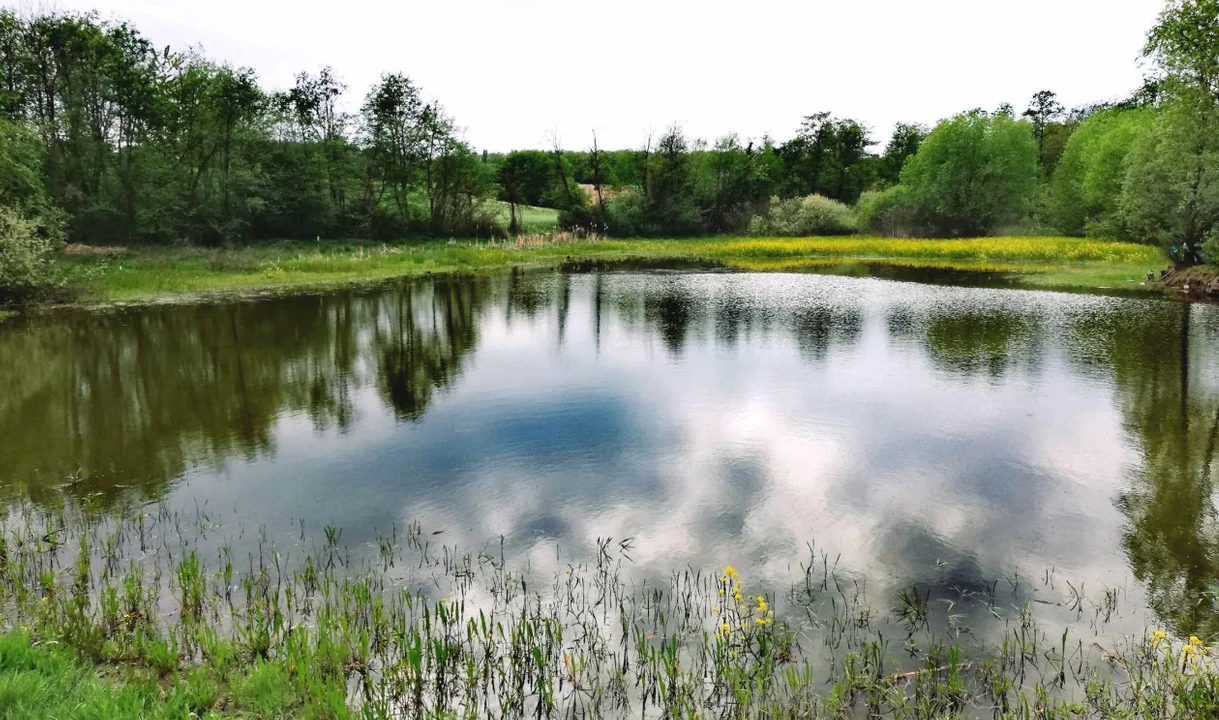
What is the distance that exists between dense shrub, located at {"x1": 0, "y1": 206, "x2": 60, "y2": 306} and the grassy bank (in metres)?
1.47

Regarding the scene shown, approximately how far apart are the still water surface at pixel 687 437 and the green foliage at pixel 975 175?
3700 centimetres

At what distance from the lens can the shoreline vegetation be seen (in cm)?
446

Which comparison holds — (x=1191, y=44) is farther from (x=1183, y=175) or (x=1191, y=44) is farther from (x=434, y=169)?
(x=434, y=169)

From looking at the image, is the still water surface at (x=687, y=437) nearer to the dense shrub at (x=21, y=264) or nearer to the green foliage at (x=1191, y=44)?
the dense shrub at (x=21, y=264)

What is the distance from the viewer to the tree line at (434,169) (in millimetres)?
29453

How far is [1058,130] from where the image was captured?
7112cm

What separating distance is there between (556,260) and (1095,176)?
34.4 metres

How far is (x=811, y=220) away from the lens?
2265 inches

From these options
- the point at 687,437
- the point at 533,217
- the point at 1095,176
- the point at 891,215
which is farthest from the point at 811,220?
the point at 687,437

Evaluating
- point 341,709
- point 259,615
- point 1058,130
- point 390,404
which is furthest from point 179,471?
point 1058,130

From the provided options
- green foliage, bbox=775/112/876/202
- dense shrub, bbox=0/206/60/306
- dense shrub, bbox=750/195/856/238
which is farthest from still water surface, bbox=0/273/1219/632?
green foliage, bbox=775/112/876/202

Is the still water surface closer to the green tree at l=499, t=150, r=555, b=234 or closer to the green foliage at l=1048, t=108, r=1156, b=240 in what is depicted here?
the green foliage at l=1048, t=108, r=1156, b=240

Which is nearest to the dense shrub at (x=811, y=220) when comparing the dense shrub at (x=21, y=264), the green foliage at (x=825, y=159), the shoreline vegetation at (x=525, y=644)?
the green foliage at (x=825, y=159)

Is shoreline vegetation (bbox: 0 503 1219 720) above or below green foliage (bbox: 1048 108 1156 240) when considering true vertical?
below
